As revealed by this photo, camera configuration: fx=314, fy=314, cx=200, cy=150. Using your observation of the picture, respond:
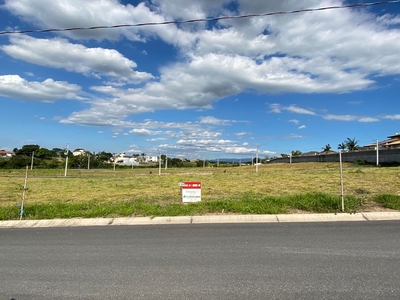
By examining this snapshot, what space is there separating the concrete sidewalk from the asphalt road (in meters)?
0.60

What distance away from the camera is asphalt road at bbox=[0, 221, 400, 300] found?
3.85 metres

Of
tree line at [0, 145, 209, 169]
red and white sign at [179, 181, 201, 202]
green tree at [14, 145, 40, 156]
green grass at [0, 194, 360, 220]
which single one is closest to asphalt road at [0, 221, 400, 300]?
green grass at [0, 194, 360, 220]

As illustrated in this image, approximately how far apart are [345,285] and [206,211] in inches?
206

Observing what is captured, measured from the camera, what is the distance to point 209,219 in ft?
26.7

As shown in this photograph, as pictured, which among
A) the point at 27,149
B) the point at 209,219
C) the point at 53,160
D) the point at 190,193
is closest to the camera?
the point at 209,219

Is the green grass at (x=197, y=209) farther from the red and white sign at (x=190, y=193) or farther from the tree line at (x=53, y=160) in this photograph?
the tree line at (x=53, y=160)

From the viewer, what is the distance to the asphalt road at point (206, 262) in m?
3.85

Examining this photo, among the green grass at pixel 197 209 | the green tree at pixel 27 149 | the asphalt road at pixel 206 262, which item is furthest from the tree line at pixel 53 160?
the asphalt road at pixel 206 262

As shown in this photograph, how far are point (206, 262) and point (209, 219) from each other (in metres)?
3.28

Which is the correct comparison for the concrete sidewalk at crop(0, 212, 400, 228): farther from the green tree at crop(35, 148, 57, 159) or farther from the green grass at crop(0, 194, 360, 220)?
the green tree at crop(35, 148, 57, 159)

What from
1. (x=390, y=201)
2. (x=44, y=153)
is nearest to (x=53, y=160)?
(x=44, y=153)

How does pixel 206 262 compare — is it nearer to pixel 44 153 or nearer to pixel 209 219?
pixel 209 219

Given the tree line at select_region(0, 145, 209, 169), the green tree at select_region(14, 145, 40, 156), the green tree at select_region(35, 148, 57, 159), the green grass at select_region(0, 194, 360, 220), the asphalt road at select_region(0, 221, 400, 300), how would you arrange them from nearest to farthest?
the asphalt road at select_region(0, 221, 400, 300)
the green grass at select_region(0, 194, 360, 220)
the tree line at select_region(0, 145, 209, 169)
the green tree at select_region(35, 148, 57, 159)
the green tree at select_region(14, 145, 40, 156)

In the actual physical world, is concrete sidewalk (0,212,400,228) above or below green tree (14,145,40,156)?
below
